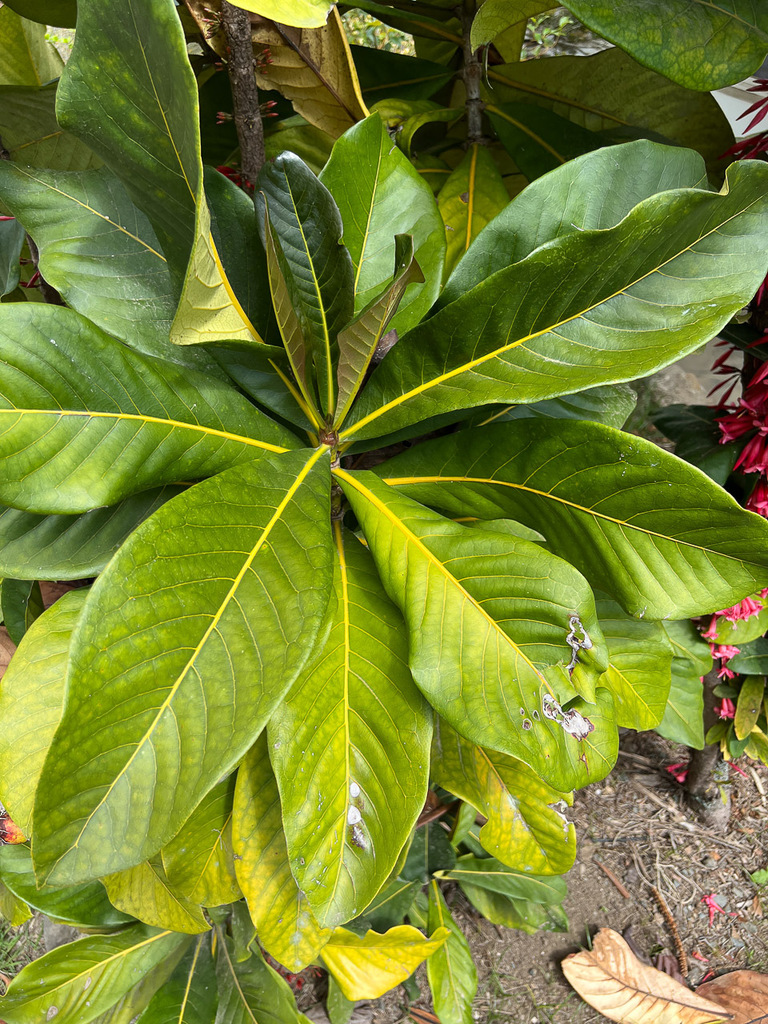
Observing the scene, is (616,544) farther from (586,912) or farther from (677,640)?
(586,912)

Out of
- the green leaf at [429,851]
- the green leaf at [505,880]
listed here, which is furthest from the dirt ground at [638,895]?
the green leaf at [429,851]

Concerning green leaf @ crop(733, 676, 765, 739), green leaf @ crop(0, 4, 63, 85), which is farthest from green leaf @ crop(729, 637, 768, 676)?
green leaf @ crop(0, 4, 63, 85)

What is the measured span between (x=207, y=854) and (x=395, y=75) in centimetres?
87

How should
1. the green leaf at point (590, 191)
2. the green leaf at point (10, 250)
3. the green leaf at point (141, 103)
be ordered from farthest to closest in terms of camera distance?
the green leaf at point (10, 250), the green leaf at point (590, 191), the green leaf at point (141, 103)

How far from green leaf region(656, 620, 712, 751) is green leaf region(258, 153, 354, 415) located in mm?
904

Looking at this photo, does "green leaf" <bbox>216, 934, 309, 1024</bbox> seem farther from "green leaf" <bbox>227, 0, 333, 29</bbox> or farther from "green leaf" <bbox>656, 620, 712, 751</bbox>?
"green leaf" <bbox>227, 0, 333, 29</bbox>

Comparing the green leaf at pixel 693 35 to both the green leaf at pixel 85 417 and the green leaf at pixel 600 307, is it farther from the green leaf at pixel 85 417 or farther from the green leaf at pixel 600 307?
the green leaf at pixel 85 417

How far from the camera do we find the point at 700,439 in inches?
42.4

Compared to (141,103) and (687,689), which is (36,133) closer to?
(141,103)

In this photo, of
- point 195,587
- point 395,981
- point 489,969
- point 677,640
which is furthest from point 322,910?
point 489,969

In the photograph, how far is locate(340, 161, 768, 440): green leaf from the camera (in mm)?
468

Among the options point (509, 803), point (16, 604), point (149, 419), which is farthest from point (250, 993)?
point (149, 419)

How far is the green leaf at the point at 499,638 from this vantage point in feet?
1.58

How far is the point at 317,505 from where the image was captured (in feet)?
1.62
